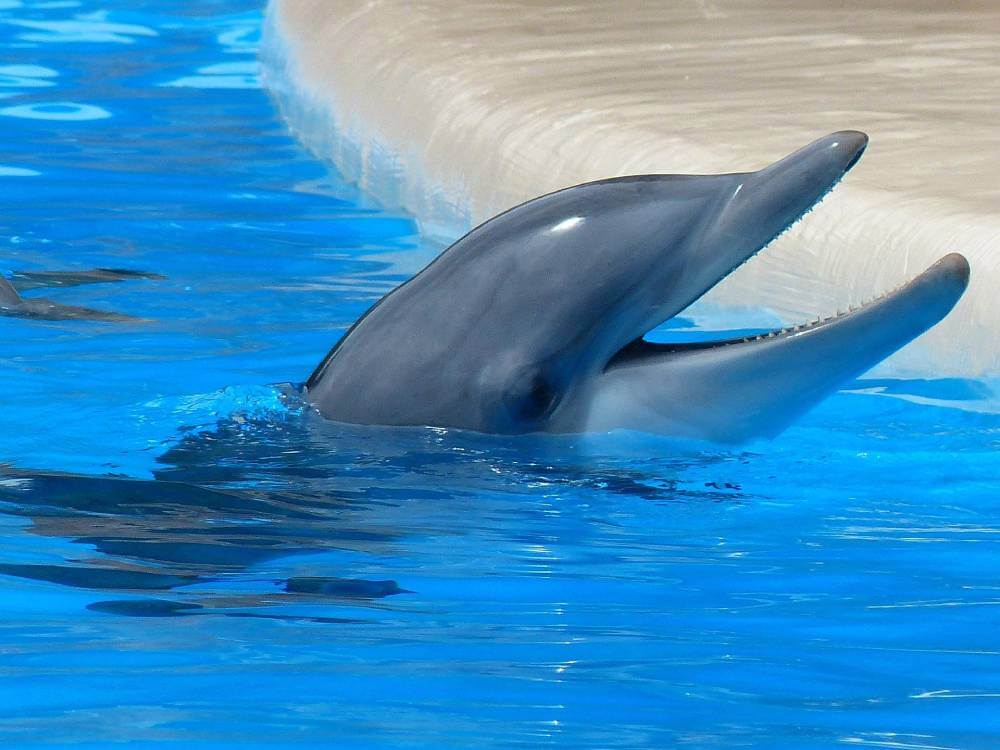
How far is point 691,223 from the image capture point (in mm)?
3820

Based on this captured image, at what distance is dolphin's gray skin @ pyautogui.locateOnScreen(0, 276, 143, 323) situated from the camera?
619 centimetres

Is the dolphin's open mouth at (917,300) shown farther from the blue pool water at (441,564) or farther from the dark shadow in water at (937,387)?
the dark shadow in water at (937,387)

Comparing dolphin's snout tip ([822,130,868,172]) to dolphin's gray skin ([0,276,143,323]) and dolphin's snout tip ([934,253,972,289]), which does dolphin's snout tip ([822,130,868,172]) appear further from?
dolphin's gray skin ([0,276,143,323])

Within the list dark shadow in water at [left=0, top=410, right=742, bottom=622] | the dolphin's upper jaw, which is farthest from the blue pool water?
the dolphin's upper jaw

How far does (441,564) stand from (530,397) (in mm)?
704

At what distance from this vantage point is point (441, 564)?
3340mm

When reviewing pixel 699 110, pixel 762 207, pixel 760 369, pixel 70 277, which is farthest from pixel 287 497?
pixel 699 110

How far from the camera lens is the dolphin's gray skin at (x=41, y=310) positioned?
20.3 ft

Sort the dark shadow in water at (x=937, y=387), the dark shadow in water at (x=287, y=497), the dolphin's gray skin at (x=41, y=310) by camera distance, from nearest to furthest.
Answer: the dark shadow in water at (x=287, y=497) → the dark shadow in water at (x=937, y=387) → the dolphin's gray skin at (x=41, y=310)

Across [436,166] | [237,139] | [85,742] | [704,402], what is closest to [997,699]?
[85,742]

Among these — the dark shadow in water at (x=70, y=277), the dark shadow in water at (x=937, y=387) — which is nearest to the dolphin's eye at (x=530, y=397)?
the dark shadow in water at (x=937, y=387)

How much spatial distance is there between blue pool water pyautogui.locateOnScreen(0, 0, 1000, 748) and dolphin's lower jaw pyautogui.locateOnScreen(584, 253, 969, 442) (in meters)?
0.09

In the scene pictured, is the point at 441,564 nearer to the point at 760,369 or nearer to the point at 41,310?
the point at 760,369

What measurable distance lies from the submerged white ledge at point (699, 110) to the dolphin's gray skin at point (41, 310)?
6.47 ft
